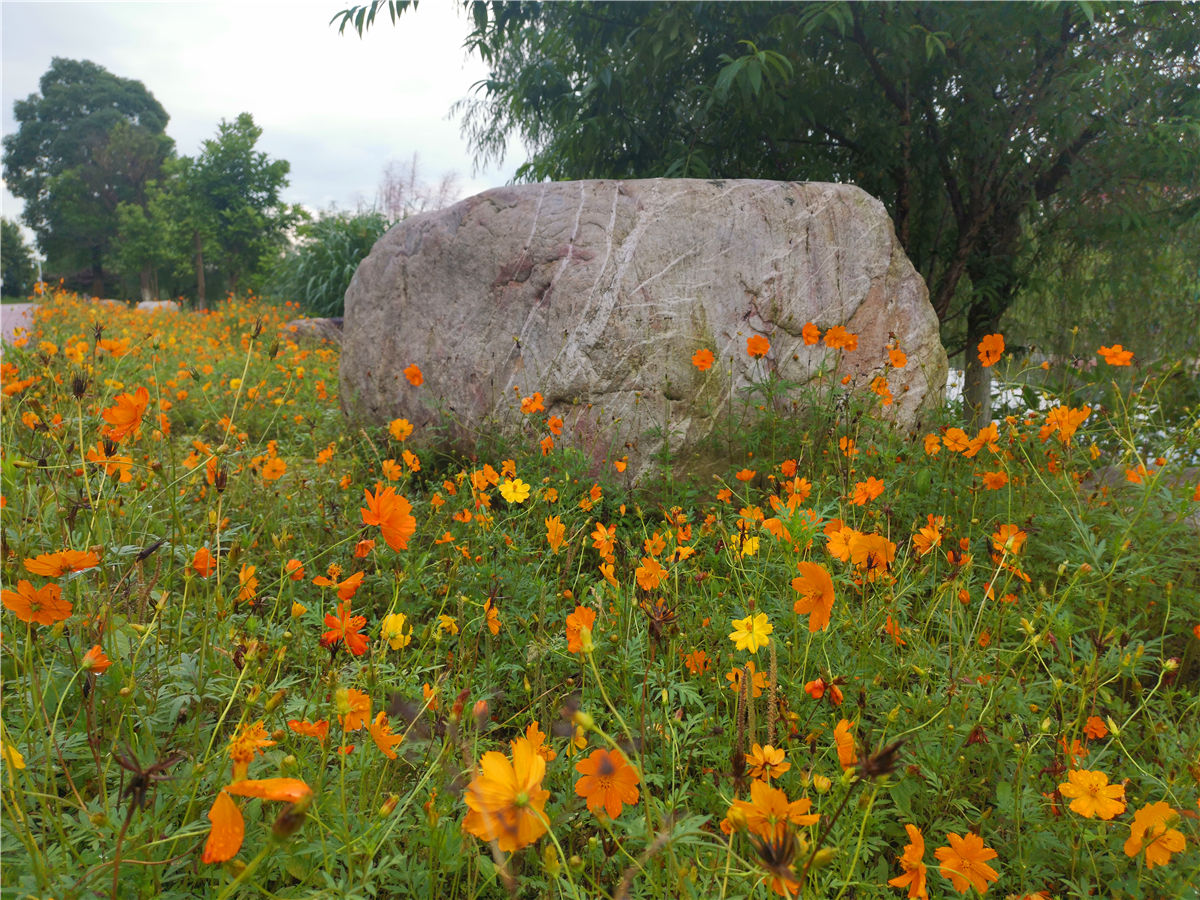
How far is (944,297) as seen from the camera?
5133 mm

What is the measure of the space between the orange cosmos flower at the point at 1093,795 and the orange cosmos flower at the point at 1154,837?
0.03m

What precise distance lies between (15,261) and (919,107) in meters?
32.4

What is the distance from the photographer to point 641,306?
3.17m

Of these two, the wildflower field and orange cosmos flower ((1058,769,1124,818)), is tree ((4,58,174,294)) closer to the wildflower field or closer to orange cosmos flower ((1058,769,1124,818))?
the wildflower field

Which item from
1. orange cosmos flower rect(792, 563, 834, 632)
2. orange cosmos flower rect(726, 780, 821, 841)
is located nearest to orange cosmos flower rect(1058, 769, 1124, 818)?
orange cosmos flower rect(792, 563, 834, 632)

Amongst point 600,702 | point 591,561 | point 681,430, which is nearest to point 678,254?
point 681,430

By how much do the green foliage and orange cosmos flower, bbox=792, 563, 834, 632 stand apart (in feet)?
33.1

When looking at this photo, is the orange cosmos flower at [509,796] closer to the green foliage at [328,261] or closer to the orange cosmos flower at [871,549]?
the orange cosmos flower at [871,549]

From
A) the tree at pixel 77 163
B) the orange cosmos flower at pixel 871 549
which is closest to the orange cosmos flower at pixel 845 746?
the orange cosmos flower at pixel 871 549

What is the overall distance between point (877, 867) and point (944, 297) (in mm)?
4746

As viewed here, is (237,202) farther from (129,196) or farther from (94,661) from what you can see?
(94,661)

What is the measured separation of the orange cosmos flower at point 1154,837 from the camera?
1068 millimetres

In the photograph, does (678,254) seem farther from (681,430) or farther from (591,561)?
(591,561)

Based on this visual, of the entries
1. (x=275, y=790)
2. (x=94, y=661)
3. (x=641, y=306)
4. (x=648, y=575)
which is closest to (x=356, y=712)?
(x=94, y=661)
